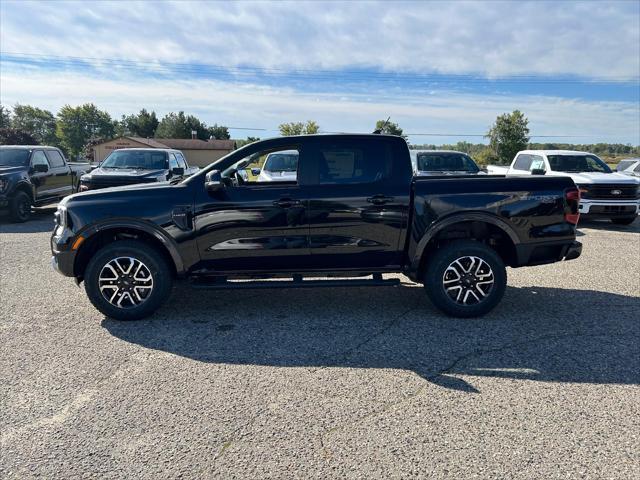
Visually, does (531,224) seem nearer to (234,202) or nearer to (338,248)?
(338,248)

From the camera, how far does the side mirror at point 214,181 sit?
14.3 feet

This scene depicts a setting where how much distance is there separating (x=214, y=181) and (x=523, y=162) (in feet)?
38.7

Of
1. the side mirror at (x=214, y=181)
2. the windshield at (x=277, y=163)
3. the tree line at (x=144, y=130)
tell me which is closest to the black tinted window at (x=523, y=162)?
the windshield at (x=277, y=163)

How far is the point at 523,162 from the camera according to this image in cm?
1344

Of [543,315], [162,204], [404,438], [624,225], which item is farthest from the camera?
[624,225]

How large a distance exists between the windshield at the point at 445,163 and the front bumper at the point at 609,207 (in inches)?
131

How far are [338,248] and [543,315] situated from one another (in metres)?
2.40

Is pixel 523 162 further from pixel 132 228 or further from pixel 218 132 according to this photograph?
pixel 218 132

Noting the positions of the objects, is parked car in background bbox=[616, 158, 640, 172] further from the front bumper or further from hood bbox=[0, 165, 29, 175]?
hood bbox=[0, 165, 29, 175]

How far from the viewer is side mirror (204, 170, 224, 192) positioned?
14.3 ft

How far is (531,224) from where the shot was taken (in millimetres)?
4688

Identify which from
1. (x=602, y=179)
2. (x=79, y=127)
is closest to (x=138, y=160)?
(x=602, y=179)

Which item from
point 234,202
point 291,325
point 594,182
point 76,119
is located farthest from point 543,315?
point 76,119

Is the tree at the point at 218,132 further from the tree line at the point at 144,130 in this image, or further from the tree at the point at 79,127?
the tree at the point at 79,127
